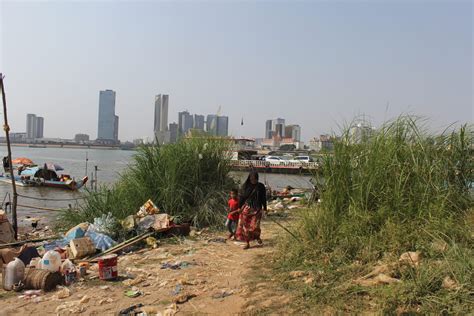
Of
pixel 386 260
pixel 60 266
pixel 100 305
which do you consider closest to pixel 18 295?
pixel 60 266

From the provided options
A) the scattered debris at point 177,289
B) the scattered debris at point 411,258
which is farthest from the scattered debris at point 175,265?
the scattered debris at point 411,258

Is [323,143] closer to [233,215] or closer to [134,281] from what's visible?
[233,215]

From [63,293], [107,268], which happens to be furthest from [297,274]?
[63,293]

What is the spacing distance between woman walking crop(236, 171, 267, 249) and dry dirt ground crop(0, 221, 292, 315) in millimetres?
369

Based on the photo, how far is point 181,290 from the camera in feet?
15.6

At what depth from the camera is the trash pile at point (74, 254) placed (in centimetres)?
522

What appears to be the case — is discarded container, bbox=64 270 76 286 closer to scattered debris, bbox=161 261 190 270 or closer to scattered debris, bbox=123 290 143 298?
scattered debris, bbox=123 290 143 298

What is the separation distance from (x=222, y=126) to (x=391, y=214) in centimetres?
702

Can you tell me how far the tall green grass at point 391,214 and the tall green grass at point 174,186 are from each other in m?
3.63

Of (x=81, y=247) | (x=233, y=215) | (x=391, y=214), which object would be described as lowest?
(x=81, y=247)

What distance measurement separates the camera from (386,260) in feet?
14.0

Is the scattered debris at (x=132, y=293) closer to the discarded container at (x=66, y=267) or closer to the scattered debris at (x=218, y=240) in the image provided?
the discarded container at (x=66, y=267)

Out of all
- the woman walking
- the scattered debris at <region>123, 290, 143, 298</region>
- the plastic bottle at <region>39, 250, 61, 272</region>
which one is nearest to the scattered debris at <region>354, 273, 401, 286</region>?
the scattered debris at <region>123, 290, 143, 298</region>

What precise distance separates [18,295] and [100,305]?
129 cm
